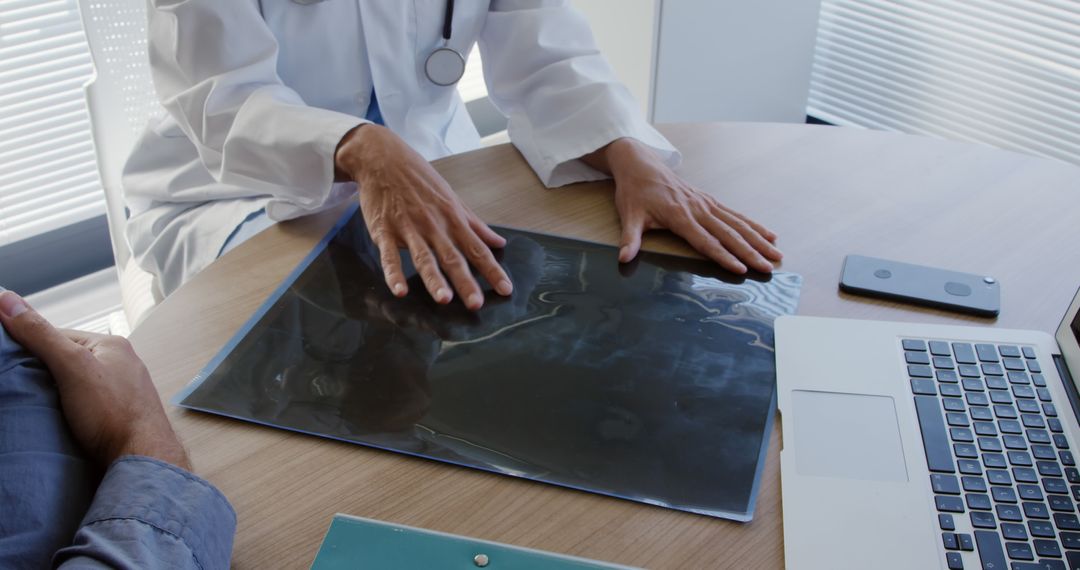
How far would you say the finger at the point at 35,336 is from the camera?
809mm

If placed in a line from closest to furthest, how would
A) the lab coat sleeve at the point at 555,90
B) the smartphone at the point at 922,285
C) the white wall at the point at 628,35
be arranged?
1. the smartphone at the point at 922,285
2. the lab coat sleeve at the point at 555,90
3. the white wall at the point at 628,35

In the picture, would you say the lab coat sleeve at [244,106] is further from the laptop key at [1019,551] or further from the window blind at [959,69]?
the window blind at [959,69]

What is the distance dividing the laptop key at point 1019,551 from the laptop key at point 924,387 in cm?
18

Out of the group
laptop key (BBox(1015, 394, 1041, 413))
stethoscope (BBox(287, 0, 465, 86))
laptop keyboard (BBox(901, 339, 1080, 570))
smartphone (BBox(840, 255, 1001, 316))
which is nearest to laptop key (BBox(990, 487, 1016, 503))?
laptop keyboard (BBox(901, 339, 1080, 570))

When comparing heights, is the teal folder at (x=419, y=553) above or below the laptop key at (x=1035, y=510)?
below

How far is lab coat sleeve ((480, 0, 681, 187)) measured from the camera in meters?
1.27

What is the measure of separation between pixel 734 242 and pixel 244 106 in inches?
24.8

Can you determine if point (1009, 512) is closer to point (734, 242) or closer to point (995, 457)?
point (995, 457)

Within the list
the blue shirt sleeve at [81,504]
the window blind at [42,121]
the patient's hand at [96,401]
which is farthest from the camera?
the window blind at [42,121]

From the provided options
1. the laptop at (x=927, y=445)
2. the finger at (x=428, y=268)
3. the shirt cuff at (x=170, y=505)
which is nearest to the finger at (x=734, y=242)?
the laptop at (x=927, y=445)

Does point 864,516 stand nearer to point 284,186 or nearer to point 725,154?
point 725,154

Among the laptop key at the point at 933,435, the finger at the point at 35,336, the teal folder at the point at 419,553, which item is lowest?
the teal folder at the point at 419,553

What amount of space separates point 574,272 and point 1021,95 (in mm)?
1828

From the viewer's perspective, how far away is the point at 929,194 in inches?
47.8
